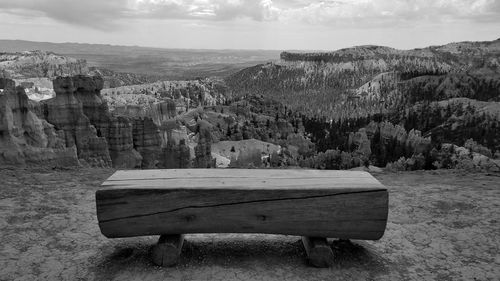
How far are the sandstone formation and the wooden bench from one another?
701 inches

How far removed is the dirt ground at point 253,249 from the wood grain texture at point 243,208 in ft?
1.25

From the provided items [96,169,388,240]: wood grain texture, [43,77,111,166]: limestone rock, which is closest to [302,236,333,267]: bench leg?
[96,169,388,240]: wood grain texture

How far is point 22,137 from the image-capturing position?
2225cm

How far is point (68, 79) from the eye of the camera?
3100 centimetres

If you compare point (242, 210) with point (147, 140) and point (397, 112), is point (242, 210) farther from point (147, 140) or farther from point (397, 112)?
point (397, 112)

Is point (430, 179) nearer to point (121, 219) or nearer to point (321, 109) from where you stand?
point (121, 219)

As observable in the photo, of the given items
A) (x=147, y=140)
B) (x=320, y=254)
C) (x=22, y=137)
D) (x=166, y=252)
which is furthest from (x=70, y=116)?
(x=320, y=254)

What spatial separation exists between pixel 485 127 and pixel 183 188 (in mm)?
81806

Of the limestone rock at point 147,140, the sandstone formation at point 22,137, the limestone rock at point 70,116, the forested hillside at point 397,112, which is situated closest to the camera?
the sandstone formation at point 22,137

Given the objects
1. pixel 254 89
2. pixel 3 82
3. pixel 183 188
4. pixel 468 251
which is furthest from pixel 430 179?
pixel 254 89

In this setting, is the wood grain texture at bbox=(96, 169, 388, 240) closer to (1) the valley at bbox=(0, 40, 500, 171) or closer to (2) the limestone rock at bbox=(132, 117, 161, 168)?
(1) the valley at bbox=(0, 40, 500, 171)

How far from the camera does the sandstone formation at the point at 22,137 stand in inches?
824

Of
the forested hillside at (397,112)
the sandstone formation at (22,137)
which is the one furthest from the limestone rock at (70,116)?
the forested hillside at (397,112)

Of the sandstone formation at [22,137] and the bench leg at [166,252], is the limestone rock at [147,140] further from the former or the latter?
the bench leg at [166,252]
